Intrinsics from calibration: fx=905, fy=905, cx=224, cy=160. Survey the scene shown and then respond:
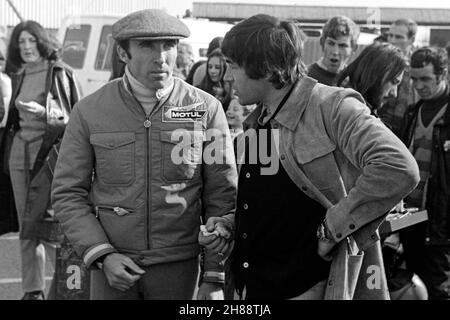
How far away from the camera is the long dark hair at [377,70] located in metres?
4.95

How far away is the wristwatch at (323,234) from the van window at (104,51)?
36.4 feet

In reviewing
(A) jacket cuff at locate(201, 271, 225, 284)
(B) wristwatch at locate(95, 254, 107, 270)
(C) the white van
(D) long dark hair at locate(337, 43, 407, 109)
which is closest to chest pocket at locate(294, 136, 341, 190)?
(A) jacket cuff at locate(201, 271, 225, 284)

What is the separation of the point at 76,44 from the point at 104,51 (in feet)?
2.03

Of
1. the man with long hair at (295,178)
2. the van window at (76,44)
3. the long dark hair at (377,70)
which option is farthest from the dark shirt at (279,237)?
the van window at (76,44)

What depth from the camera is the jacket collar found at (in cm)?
327

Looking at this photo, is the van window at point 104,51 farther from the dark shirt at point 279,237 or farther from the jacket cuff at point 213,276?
the dark shirt at point 279,237

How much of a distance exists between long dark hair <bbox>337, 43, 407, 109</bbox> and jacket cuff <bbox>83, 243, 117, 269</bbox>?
195 cm

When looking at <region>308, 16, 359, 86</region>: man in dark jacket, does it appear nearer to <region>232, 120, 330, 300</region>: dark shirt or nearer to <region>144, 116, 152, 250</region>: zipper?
<region>144, 116, 152, 250</region>: zipper

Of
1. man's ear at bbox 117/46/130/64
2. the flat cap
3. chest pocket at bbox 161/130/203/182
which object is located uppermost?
the flat cap

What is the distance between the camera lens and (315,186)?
3.21m

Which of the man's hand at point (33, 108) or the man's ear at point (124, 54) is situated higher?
the man's ear at point (124, 54)

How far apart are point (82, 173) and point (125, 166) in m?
0.20
